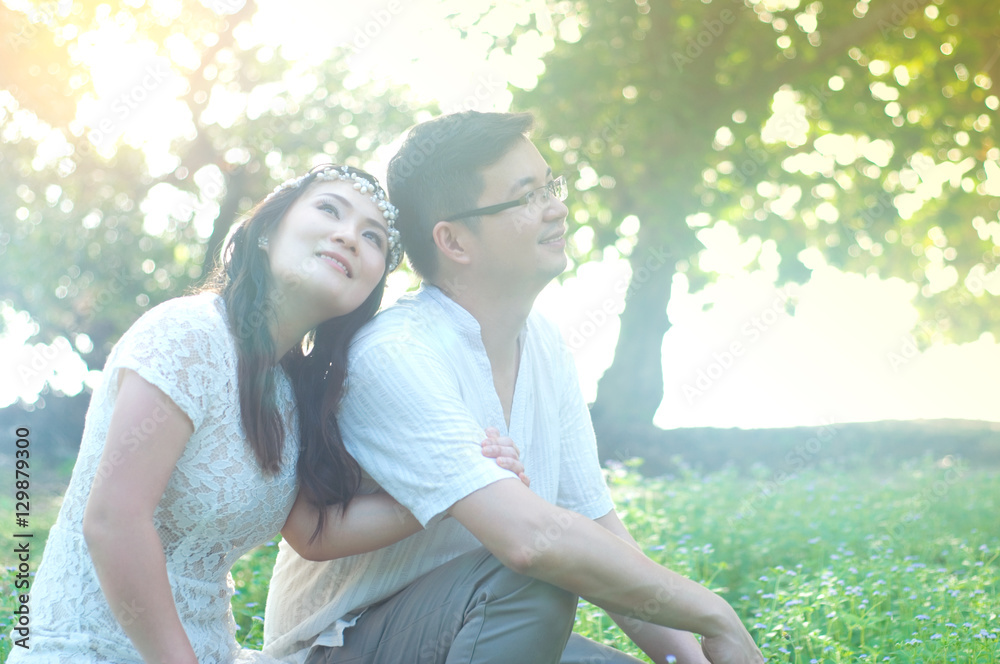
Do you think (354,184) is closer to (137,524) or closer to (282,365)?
(282,365)

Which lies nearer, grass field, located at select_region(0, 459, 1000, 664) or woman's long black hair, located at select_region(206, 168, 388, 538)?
woman's long black hair, located at select_region(206, 168, 388, 538)

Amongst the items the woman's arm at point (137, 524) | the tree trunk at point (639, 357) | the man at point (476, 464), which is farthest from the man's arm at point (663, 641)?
the tree trunk at point (639, 357)

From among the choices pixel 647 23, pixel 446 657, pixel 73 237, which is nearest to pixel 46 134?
pixel 73 237

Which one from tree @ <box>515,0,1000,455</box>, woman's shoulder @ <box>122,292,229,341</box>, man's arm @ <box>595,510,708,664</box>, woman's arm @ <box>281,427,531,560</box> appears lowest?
man's arm @ <box>595,510,708,664</box>

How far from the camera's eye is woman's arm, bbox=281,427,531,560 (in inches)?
101

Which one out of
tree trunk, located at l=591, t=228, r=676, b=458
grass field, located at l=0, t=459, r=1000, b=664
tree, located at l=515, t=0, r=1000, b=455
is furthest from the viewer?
tree trunk, located at l=591, t=228, r=676, b=458

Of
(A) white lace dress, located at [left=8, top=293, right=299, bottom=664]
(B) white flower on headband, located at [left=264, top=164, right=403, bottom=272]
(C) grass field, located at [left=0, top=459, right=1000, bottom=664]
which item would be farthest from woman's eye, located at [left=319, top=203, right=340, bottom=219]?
(C) grass field, located at [left=0, top=459, right=1000, bottom=664]

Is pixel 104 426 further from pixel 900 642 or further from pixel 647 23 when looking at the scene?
pixel 647 23

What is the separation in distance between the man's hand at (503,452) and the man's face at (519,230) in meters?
0.76

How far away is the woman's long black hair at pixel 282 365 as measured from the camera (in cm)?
246

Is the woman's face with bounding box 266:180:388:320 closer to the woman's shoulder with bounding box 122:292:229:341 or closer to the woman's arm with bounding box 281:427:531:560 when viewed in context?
the woman's shoulder with bounding box 122:292:229:341

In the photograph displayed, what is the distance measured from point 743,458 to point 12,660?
9.55 metres

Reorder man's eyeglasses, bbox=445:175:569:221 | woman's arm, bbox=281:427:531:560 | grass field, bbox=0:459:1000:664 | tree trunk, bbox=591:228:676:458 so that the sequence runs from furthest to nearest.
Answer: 1. tree trunk, bbox=591:228:676:458
2. grass field, bbox=0:459:1000:664
3. man's eyeglasses, bbox=445:175:569:221
4. woman's arm, bbox=281:427:531:560

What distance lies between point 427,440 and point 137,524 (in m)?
0.76
